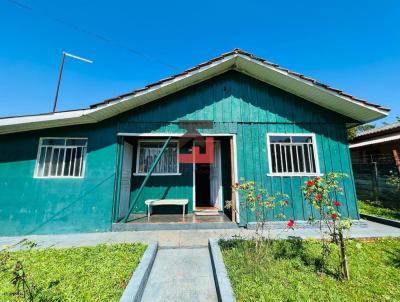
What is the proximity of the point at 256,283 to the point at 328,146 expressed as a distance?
5.47 meters

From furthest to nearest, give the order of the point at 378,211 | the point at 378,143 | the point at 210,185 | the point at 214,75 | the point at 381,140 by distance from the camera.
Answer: the point at 378,143, the point at 381,140, the point at 210,185, the point at 378,211, the point at 214,75

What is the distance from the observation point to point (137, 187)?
7266 millimetres

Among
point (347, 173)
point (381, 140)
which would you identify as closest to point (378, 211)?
point (347, 173)

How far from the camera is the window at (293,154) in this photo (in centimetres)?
637

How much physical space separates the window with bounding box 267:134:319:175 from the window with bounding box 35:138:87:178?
20.2 ft

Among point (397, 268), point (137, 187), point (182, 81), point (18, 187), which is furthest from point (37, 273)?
point (397, 268)

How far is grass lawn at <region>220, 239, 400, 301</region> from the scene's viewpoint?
2.72m

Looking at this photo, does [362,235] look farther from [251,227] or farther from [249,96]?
[249,96]

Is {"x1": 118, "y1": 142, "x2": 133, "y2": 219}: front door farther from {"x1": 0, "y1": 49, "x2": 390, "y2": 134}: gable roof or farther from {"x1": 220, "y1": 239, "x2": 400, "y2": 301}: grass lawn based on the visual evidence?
{"x1": 220, "y1": 239, "x2": 400, "y2": 301}: grass lawn

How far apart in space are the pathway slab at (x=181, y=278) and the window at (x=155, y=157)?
3540 mm

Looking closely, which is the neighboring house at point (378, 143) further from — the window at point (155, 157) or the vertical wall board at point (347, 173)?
the window at point (155, 157)

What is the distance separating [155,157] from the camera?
24.9 ft

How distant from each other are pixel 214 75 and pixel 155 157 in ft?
12.7

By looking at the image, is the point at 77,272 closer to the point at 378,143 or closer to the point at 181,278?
the point at 181,278
